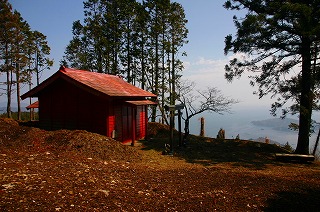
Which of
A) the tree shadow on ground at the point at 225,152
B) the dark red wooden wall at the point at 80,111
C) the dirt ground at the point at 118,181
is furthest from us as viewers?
the dark red wooden wall at the point at 80,111

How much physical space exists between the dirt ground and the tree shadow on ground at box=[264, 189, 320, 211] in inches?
0.9

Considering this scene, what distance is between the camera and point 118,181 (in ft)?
22.6

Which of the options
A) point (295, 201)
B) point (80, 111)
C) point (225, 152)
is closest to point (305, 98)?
point (225, 152)

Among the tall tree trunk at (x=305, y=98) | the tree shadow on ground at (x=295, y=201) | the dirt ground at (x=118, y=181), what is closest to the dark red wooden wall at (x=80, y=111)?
the dirt ground at (x=118, y=181)

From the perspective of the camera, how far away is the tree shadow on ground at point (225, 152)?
1183cm

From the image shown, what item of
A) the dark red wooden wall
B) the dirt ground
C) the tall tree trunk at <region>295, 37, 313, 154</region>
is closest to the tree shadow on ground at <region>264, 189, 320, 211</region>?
the dirt ground

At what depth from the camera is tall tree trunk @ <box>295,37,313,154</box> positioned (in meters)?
12.3

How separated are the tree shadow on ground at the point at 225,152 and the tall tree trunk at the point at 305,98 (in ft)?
5.89

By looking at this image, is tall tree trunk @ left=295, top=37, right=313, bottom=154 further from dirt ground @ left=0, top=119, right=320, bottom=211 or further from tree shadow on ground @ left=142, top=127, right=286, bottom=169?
dirt ground @ left=0, top=119, right=320, bottom=211

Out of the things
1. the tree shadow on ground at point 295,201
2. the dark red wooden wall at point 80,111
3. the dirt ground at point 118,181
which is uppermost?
the dark red wooden wall at point 80,111

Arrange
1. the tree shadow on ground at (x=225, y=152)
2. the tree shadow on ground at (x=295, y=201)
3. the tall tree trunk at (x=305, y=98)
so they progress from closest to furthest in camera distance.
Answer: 1. the tree shadow on ground at (x=295, y=201)
2. the tree shadow on ground at (x=225, y=152)
3. the tall tree trunk at (x=305, y=98)

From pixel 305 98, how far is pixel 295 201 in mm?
8879

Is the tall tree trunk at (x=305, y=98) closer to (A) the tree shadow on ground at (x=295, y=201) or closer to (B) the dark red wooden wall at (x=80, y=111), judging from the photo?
A: (A) the tree shadow on ground at (x=295, y=201)

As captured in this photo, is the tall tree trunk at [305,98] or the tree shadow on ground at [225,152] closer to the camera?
the tree shadow on ground at [225,152]
